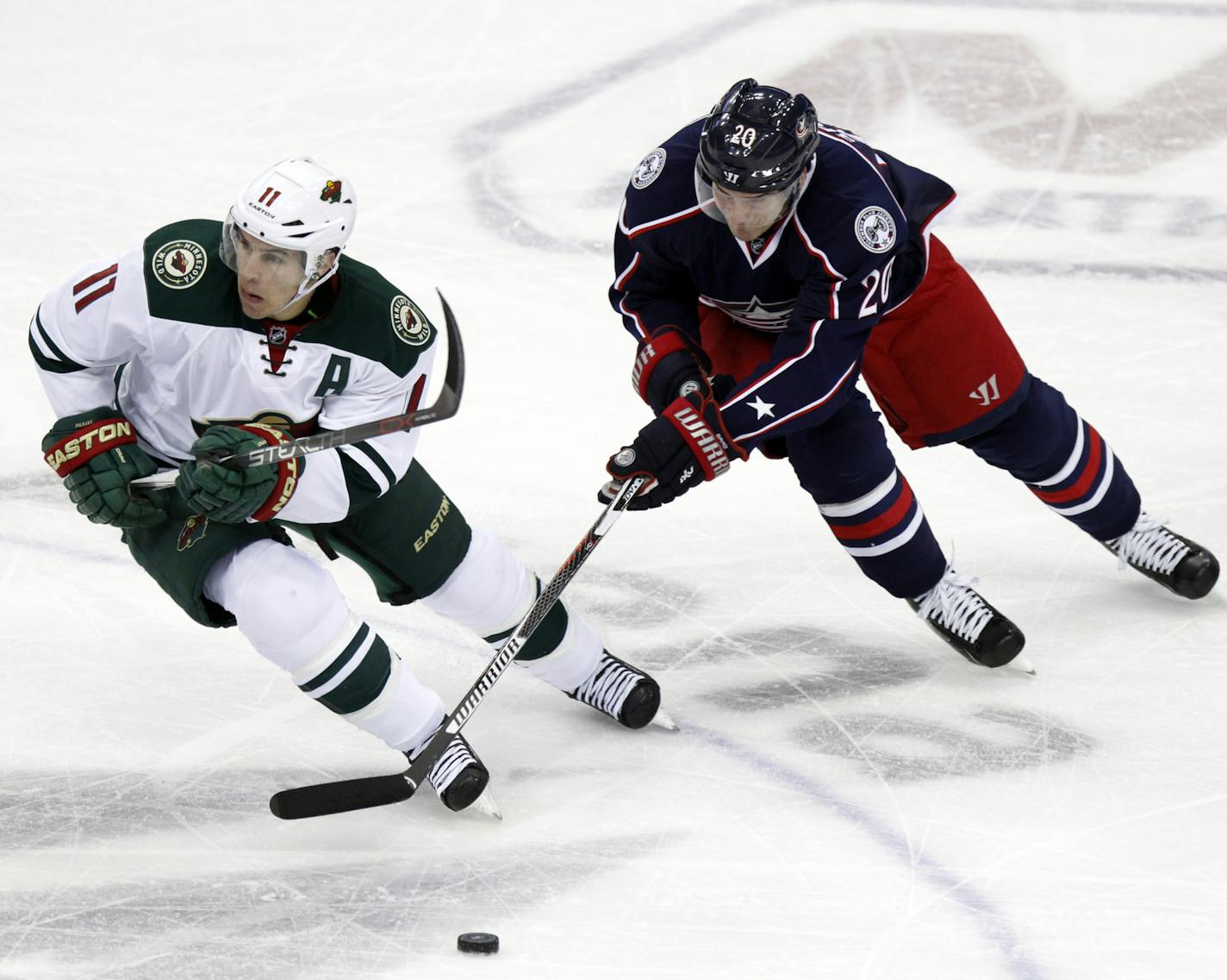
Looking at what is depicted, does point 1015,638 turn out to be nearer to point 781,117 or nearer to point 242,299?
point 781,117

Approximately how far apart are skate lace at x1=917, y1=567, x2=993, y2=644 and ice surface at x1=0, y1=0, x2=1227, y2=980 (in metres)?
0.11

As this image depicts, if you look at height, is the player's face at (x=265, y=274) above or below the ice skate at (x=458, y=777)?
above

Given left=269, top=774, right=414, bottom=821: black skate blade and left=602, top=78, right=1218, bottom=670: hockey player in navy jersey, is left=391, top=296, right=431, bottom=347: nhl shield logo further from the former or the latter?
left=269, top=774, right=414, bottom=821: black skate blade

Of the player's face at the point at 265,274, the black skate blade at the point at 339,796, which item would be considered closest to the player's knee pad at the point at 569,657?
the black skate blade at the point at 339,796

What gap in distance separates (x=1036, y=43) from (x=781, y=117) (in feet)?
13.4

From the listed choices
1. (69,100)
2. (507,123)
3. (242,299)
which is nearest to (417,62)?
(507,123)

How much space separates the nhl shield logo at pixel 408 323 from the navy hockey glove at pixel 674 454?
1.32 feet

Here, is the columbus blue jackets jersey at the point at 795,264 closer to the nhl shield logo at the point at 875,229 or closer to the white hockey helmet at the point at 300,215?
the nhl shield logo at the point at 875,229

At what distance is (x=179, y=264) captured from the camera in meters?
2.71

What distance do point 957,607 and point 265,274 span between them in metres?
1.63

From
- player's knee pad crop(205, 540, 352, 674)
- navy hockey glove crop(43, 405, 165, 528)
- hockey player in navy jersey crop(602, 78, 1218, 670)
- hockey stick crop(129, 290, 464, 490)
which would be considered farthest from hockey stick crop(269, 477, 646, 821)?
navy hockey glove crop(43, 405, 165, 528)

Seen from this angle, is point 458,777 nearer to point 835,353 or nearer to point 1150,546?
point 835,353

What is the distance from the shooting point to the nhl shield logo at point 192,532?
9.08 feet

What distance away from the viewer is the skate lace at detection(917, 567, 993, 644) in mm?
3469
